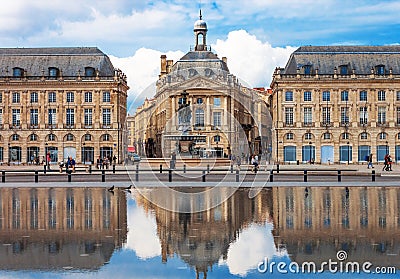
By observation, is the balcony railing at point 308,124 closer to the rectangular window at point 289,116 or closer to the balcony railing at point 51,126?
the rectangular window at point 289,116

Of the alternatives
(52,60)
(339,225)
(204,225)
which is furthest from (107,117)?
(339,225)

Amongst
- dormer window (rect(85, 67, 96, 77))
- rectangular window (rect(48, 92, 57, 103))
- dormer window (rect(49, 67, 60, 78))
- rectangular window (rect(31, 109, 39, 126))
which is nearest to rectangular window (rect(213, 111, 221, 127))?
dormer window (rect(85, 67, 96, 77))

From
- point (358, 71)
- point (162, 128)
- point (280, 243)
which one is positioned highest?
point (358, 71)

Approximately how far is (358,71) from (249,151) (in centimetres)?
2464

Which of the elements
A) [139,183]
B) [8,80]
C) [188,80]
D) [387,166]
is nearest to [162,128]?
[188,80]

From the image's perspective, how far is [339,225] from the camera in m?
17.7

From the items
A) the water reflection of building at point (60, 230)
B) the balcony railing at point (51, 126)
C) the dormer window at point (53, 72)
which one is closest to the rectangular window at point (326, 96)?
the dormer window at point (53, 72)

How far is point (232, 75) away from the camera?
10269cm

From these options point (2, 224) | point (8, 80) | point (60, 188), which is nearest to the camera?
point (2, 224)

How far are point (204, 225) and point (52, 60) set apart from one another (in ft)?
227

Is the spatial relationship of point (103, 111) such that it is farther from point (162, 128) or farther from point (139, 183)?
point (139, 183)

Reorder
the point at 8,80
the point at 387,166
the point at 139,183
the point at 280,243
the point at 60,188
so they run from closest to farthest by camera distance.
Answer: the point at 280,243
the point at 60,188
the point at 139,183
the point at 387,166
the point at 8,80

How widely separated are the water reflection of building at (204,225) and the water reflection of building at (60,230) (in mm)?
1142

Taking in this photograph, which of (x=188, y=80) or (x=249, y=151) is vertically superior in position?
(x=188, y=80)
